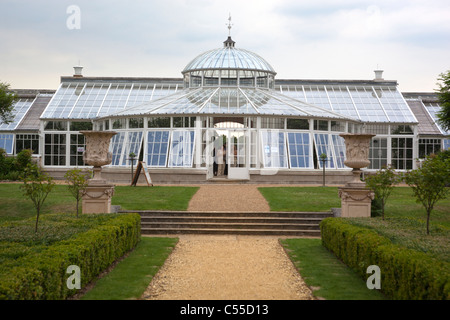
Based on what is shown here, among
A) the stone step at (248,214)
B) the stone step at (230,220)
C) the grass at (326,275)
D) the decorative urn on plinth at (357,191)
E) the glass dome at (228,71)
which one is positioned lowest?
the grass at (326,275)

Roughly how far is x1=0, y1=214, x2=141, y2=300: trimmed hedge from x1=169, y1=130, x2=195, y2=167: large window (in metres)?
17.1

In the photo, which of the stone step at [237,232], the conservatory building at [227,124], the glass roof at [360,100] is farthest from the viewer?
the glass roof at [360,100]

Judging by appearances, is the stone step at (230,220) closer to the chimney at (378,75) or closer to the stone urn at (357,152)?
the stone urn at (357,152)

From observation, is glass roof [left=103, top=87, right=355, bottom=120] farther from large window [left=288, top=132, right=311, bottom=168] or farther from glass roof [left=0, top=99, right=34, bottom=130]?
glass roof [left=0, top=99, right=34, bottom=130]

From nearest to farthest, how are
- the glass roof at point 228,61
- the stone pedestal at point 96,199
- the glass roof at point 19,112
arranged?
1. the stone pedestal at point 96,199
2. the glass roof at point 228,61
3. the glass roof at point 19,112

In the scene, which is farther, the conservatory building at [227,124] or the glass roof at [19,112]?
the glass roof at [19,112]

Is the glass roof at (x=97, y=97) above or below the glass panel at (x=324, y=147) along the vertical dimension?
above

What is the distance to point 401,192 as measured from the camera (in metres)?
24.7

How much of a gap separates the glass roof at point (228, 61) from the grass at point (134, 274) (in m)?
22.9

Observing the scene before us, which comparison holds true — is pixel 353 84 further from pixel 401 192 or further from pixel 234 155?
pixel 401 192

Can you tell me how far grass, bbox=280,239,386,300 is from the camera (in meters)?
9.07

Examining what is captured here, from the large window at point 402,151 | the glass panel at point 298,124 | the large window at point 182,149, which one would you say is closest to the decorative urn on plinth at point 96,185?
the large window at point 182,149

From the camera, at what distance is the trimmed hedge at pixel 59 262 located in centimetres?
688
